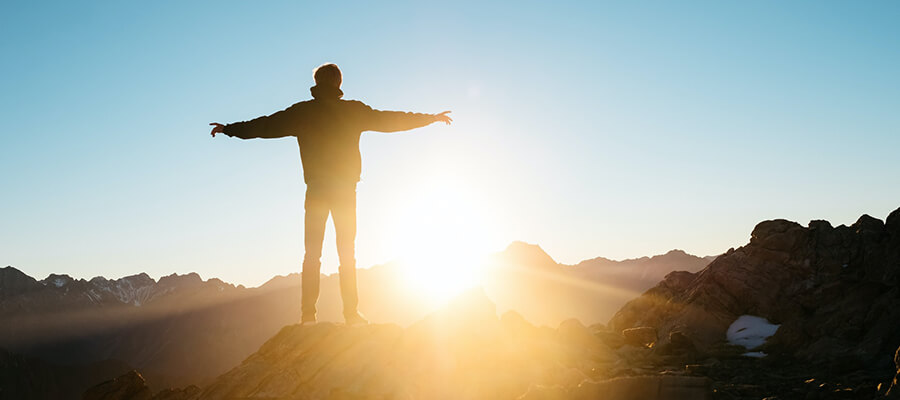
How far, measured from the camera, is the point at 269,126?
1174 cm

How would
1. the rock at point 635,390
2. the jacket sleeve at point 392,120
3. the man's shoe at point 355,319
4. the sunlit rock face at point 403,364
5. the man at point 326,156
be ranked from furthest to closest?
the jacket sleeve at point 392,120
the man's shoe at point 355,319
the man at point 326,156
the sunlit rock face at point 403,364
the rock at point 635,390

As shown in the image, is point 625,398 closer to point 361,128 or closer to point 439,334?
point 439,334

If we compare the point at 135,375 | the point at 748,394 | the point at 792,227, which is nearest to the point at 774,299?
the point at 792,227

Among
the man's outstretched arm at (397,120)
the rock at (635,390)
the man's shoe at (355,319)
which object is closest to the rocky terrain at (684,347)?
the rock at (635,390)

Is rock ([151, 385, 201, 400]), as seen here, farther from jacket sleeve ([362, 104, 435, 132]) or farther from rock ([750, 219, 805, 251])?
rock ([750, 219, 805, 251])

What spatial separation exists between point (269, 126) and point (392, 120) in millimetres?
2552

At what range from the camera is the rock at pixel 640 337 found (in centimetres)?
2008

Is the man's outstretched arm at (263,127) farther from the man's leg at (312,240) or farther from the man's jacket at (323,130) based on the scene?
the man's leg at (312,240)

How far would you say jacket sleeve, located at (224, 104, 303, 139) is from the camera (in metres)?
11.7

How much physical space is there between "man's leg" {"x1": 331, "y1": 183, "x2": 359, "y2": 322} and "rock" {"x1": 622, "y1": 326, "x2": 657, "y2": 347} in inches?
470

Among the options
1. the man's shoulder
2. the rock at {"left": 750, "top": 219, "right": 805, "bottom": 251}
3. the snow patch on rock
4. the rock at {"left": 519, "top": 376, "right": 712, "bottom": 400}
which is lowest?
the snow patch on rock

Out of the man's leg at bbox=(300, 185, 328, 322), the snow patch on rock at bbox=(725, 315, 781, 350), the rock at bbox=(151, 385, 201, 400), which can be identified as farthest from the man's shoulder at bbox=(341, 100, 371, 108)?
the snow patch on rock at bbox=(725, 315, 781, 350)

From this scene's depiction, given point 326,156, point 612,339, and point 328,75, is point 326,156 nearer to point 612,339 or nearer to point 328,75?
point 328,75

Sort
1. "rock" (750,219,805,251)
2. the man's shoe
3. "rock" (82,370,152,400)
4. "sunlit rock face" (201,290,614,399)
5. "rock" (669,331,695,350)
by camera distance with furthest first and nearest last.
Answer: "rock" (750,219,805,251) < "rock" (669,331,695,350) < "rock" (82,370,152,400) < the man's shoe < "sunlit rock face" (201,290,614,399)
